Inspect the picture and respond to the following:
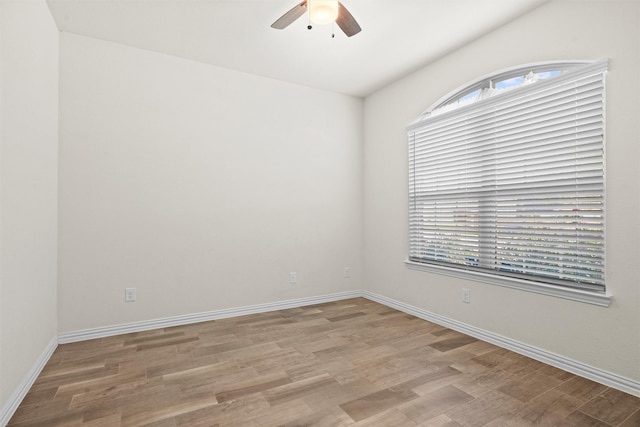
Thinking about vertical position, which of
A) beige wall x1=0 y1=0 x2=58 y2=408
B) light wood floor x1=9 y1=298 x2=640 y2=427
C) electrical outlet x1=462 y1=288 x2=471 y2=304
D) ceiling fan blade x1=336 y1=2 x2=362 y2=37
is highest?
ceiling fan blade x1=336 y1=2 x2=362 y2=37

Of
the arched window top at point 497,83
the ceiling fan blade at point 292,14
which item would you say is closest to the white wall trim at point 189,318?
the arched window top at point 497,83

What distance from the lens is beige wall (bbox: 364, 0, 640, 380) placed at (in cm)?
203

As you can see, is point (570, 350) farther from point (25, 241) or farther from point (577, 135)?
point (25, 241)

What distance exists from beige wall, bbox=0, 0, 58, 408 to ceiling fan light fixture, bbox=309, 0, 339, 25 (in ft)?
5.36

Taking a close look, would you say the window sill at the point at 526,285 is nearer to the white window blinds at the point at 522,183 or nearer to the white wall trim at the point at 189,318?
the white window blinds at the point at 522,183

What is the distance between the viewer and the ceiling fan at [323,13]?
2.06 meters

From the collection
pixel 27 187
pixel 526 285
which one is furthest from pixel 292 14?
pixel 526 285

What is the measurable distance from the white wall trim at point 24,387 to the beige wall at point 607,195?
324 centimetres

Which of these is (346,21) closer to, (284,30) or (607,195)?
(284,30)

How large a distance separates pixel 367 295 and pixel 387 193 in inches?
54.1

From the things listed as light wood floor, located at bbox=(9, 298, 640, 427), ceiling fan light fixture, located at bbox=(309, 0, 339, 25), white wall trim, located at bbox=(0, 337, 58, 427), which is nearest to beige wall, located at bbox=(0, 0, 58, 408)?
white wall trim, located at bbox=(0, 337, 58, 427)

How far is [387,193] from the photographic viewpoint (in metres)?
4.05

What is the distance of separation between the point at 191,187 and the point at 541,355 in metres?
3.35

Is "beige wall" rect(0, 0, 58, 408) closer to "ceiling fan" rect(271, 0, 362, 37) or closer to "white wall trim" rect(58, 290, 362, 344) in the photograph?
"white wall trim" rect(58, 290, 362, 344)
